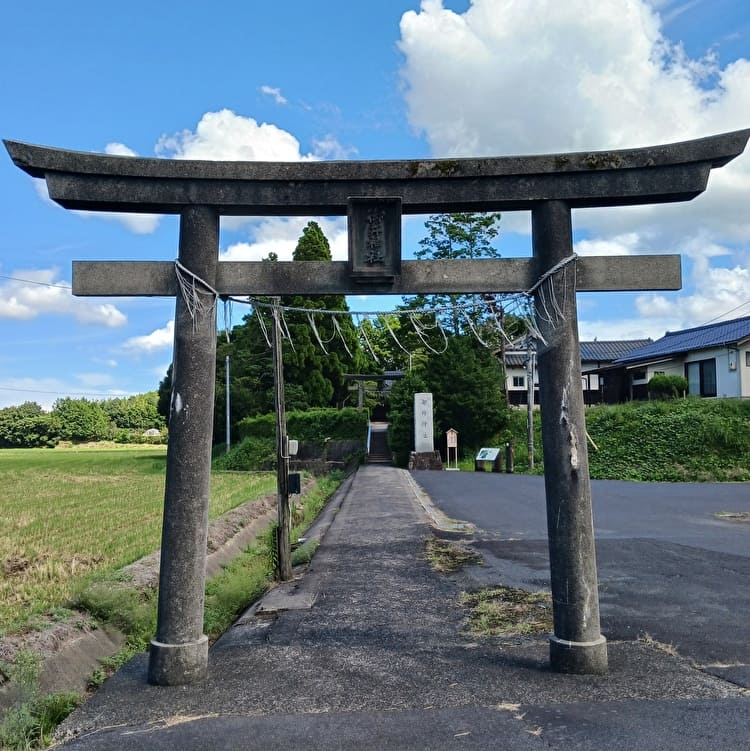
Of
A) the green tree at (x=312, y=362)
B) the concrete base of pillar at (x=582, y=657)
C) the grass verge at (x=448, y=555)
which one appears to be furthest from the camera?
the green tree at (x=312, y=362)

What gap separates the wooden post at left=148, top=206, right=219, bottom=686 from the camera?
461 centimetres

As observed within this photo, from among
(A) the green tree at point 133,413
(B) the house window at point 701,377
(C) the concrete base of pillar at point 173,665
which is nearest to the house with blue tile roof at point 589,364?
(B) the house window at point 701,377

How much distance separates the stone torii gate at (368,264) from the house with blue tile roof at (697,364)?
26.4 m

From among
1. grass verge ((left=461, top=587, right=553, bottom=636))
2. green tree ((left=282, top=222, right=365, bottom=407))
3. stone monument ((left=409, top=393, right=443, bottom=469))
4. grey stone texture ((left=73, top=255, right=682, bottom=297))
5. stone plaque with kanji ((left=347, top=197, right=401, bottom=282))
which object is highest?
green tree ((left=282, top=222, right=365, bottom=407))

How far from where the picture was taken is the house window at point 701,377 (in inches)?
1188

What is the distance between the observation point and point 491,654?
506 centimetres

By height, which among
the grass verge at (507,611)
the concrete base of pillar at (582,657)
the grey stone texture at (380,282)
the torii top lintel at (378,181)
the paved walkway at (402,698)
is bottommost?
the grass verge at (507,611)

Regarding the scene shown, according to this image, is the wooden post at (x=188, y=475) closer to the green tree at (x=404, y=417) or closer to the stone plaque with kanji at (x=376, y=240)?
the stone plaque with kanji at (x=376, y=240)

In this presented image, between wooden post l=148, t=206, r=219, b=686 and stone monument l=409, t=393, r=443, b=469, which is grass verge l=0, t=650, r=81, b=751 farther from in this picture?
stone monument l=409, t=393, r=443, b=469

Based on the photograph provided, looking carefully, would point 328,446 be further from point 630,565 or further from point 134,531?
point 630,565

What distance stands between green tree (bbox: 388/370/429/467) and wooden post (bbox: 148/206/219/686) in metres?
25.8

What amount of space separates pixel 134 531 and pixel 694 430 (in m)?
20.1

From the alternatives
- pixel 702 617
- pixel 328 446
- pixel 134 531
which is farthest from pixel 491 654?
pixel 328 446

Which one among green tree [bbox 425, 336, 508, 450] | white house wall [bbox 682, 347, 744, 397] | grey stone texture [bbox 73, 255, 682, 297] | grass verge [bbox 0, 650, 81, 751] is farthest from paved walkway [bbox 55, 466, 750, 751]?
white house wall [bbox 682, 347, 744, 397]
